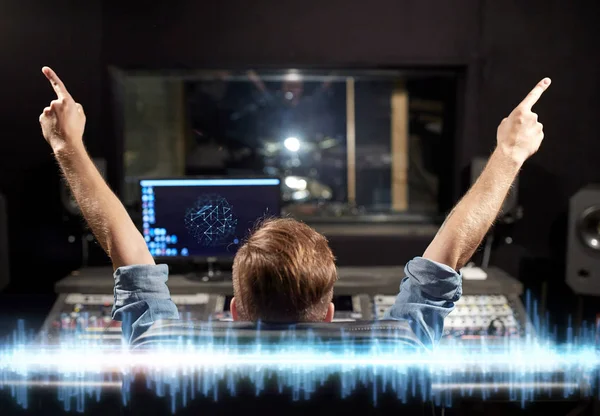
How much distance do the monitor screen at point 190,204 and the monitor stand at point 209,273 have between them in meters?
0.14

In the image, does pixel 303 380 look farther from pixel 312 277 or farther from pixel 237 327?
pixel 312 277

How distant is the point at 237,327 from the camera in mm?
873

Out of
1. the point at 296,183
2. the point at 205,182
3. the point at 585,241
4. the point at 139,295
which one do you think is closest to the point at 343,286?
the point at 205,182

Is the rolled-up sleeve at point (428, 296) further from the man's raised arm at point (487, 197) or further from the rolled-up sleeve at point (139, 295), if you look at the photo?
the rolled-up sleeve at point (139, 295)

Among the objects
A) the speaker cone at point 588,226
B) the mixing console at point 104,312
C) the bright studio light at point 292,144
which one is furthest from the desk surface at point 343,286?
the bright studio light at point 292,144

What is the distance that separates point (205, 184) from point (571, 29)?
220cm

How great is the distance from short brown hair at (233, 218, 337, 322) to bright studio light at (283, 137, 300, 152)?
3.04 meters

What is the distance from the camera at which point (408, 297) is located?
3.88 ft

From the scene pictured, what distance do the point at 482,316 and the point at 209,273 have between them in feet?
4.22

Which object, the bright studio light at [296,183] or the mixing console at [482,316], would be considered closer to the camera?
the mixing console at [482,316]

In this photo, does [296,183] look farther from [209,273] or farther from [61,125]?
[61,125]

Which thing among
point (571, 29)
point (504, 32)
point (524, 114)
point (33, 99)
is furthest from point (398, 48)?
point (524, 114)

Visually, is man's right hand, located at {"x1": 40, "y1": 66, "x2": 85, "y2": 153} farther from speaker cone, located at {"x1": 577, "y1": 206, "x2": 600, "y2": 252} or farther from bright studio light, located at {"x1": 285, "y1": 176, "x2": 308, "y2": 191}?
bright studio light, located at {"x1": 285, "y1": 176, "x2": 308, "y2": 191}

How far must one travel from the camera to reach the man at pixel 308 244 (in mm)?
1056
